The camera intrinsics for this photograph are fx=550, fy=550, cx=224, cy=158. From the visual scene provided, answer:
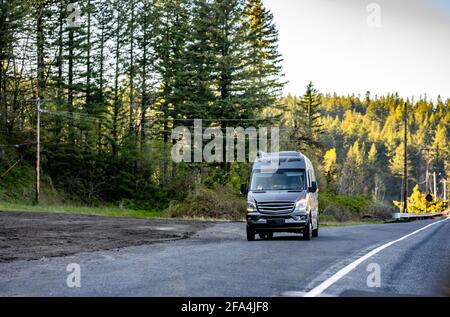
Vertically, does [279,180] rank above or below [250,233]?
above

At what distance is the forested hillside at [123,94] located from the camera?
45.3 m

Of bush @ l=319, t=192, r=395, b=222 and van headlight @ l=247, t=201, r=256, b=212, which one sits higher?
van headlight @ l=247, t=201, r=256, b=212

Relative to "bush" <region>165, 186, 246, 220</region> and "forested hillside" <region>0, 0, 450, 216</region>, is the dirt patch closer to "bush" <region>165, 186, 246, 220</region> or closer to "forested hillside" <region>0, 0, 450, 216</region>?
"bush" <region>165, 186, 246, 220</region>

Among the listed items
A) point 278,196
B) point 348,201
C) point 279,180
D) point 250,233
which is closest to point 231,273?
point 278,196

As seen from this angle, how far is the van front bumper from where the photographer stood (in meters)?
17.5

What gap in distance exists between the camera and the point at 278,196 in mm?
17734

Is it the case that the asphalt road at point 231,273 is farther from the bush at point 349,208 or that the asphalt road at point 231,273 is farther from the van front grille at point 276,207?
the bush at point 349,208

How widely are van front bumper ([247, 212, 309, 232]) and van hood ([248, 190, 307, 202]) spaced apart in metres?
0.48

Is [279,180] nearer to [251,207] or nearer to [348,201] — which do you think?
[251,207]

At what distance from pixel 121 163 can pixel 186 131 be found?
23.4ft

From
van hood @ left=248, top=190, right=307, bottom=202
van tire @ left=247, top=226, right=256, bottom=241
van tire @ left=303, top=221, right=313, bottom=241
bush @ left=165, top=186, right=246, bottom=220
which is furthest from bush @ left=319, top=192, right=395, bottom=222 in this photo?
van hood @ left=248, top=190, right=307, bottom=202

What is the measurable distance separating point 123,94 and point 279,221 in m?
37.6

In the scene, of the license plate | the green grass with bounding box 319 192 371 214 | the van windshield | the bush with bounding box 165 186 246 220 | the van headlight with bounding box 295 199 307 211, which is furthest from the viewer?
the green grass with bounding box 319 192 371 214

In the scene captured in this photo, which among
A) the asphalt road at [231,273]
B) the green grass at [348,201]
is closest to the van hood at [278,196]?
the asphalt road at [231,273]
